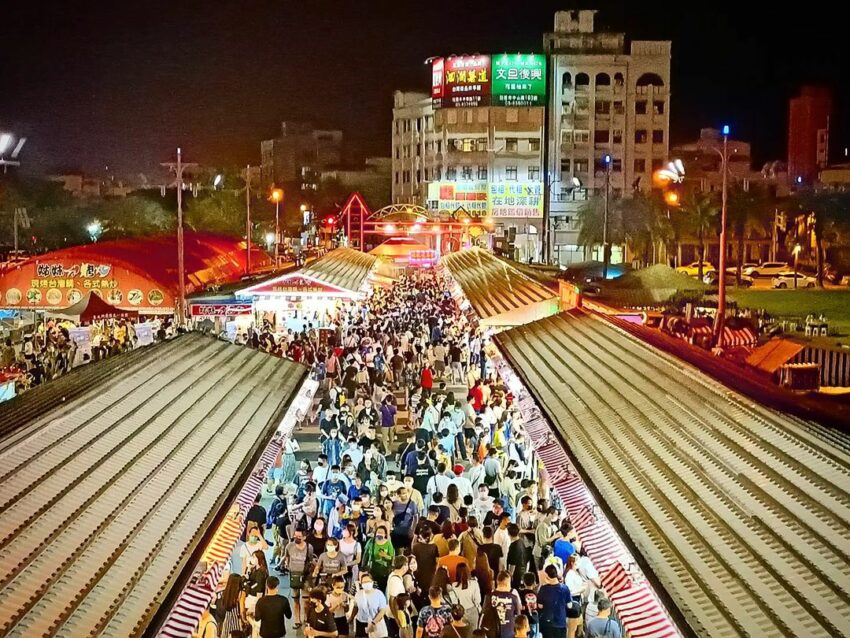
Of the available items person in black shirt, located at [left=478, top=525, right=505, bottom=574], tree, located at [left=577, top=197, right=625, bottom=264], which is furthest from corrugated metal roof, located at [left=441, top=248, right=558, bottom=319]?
tree, located at [left=577, top=197, right=625, bottom=264]

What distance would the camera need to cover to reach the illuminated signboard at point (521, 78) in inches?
3066

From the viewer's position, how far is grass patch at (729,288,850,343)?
34.6m

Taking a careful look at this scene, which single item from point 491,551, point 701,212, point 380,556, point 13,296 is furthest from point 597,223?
point 491,551

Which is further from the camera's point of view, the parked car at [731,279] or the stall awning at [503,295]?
the parked car at [731,279]

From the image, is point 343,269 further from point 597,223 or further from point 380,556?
point 597,223

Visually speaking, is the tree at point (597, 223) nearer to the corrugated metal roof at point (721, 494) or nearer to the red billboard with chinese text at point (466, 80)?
the red billboard with chinese text at point (466, 80)

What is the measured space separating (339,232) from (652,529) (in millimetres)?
63394

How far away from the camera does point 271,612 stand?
8672mm

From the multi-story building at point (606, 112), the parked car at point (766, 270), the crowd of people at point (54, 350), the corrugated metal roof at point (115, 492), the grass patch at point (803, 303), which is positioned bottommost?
the grass patch at point (803, 303)

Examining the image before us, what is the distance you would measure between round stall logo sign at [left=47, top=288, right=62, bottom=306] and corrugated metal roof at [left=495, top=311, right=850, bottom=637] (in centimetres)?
1804

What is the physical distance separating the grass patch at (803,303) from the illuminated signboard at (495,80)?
34510mm

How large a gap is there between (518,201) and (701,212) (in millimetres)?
25474

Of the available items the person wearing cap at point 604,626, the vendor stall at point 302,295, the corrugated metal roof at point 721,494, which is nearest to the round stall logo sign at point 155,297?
the vendor stall at point 302,295

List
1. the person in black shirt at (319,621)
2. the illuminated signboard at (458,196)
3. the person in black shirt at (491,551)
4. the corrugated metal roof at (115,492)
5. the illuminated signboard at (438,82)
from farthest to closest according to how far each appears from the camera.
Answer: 1. the illuminated signboard at (438,82)
2. the illuminated signboard at (458,196)
3. the person in black shirt at (491,551)
4. the person in black shirt at (319,621)
5. the corrugated metal roof at (115,492)
